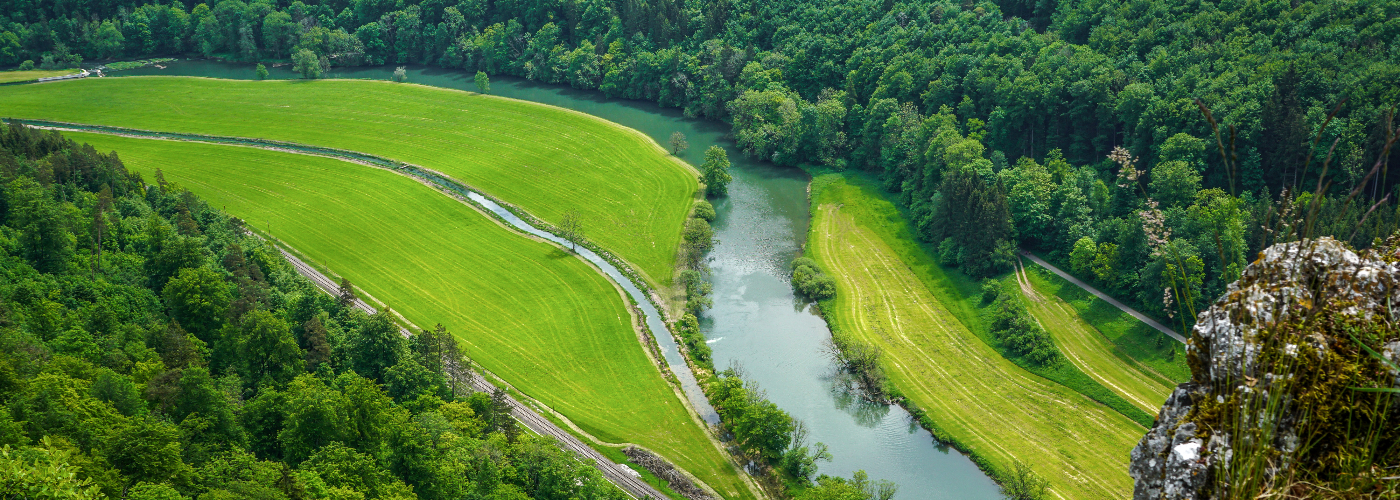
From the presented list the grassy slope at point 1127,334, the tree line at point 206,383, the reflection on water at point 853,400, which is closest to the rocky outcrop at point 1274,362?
the tree line at point 206,383

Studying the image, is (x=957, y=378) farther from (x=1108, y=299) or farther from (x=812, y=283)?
(x=812, y=283)

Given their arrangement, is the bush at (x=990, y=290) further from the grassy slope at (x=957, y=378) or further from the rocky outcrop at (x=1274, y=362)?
the rocky outcrop at (x=1274, y=362)

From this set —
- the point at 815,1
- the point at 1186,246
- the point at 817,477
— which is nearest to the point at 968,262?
the point at 1186,246

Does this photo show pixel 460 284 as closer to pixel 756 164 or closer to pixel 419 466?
pixel 419 466

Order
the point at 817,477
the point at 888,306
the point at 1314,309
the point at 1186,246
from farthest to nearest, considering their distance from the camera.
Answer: the point at 888,306
the point at 1186,246
the point at 817,477
the point at 1314,309

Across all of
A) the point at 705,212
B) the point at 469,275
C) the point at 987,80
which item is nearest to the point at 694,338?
the point at 705,212

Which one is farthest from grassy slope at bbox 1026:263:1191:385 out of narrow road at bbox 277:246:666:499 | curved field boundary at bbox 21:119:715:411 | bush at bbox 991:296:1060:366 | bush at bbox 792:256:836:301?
narrow road at bbox 277:246:666:499
